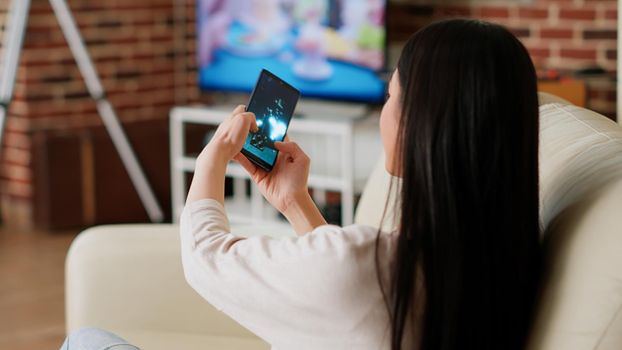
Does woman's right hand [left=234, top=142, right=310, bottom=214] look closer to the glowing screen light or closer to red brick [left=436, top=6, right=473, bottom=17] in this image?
the glowing screen light

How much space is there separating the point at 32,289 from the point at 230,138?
102 inches

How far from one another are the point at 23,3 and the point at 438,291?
315 cm

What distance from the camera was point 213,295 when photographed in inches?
56.3

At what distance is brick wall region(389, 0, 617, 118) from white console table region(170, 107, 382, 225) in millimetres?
552

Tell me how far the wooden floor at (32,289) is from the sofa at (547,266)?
99 cm

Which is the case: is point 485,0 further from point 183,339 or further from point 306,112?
point 183,339

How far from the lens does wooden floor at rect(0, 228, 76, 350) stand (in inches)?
136

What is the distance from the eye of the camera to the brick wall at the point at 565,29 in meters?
3.82

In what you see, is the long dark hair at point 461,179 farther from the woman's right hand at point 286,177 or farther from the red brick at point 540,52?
the red brick at point 540,52

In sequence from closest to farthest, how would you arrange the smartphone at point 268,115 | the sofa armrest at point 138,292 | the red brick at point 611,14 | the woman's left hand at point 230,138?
the woman's left hand at point 230,138, the smartphone at point 268,115, the sofa armrest at point 138,292, the red brick at point 611,14

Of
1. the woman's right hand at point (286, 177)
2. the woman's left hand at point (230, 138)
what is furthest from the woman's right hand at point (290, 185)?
the woman's left hand at point (230, 138)

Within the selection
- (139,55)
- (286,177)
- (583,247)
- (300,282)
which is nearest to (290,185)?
(286,177)

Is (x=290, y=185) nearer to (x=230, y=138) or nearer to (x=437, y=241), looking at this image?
(x=230, y=138)

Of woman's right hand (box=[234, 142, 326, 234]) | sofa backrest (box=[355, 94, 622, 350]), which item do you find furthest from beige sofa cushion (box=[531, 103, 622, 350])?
woman's right hand (box=[234, 142, 326, 234])
